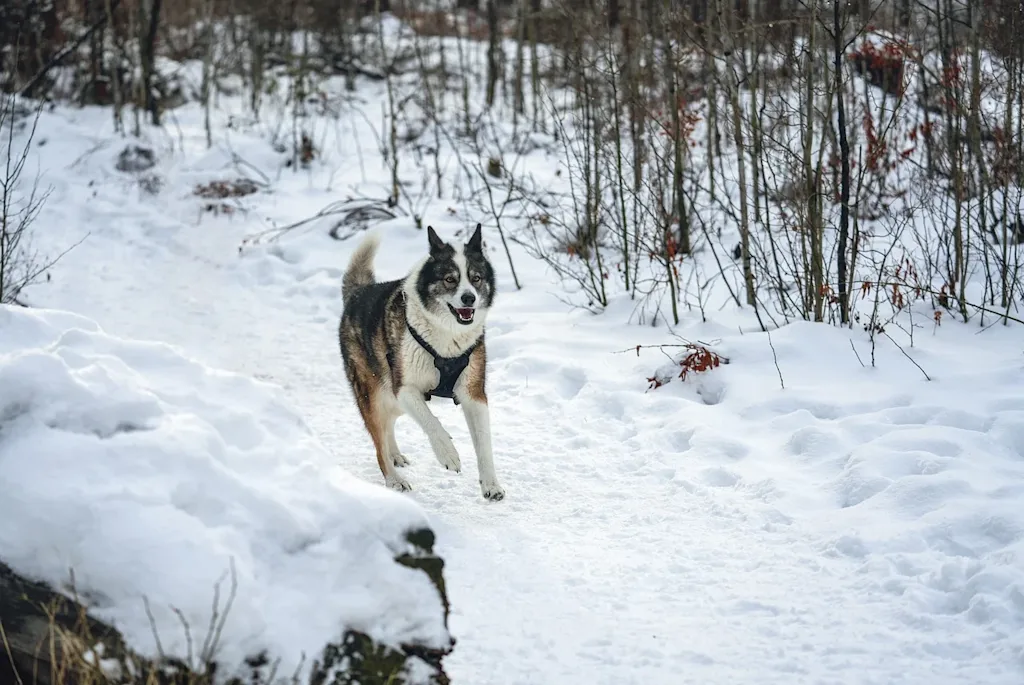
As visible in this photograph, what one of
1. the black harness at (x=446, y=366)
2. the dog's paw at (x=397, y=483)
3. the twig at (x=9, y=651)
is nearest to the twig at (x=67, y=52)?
the black harness at (x=446, y=366)

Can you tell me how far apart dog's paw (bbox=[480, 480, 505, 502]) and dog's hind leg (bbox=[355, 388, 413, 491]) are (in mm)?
478

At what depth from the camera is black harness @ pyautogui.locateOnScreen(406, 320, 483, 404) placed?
4754 millimetres

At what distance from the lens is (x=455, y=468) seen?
4566 millimetres

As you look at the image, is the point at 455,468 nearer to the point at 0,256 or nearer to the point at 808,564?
the point at 808,564

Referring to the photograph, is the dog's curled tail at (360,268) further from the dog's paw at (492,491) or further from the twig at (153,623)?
the twig at (153,623)

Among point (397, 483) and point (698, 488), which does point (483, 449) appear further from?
point (698, 488)

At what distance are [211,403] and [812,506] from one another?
2971 millimetres

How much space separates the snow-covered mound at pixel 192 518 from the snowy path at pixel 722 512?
0.90 metres

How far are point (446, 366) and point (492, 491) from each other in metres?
0.73

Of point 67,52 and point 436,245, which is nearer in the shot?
point 436,245

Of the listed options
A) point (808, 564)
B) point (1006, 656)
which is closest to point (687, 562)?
point (808, 564)

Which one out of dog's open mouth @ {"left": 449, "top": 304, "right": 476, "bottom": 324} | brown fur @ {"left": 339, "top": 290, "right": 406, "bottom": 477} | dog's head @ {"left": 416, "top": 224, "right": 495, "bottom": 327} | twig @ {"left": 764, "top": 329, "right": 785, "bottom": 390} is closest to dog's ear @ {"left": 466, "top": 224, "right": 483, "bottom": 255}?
dog's head @ {"left": 416, "top": 224, "right": 495, "bottom": 327}

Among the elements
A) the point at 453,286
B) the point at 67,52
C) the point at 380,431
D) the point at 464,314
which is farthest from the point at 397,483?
the point at 67,52

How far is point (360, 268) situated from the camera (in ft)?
18.9
